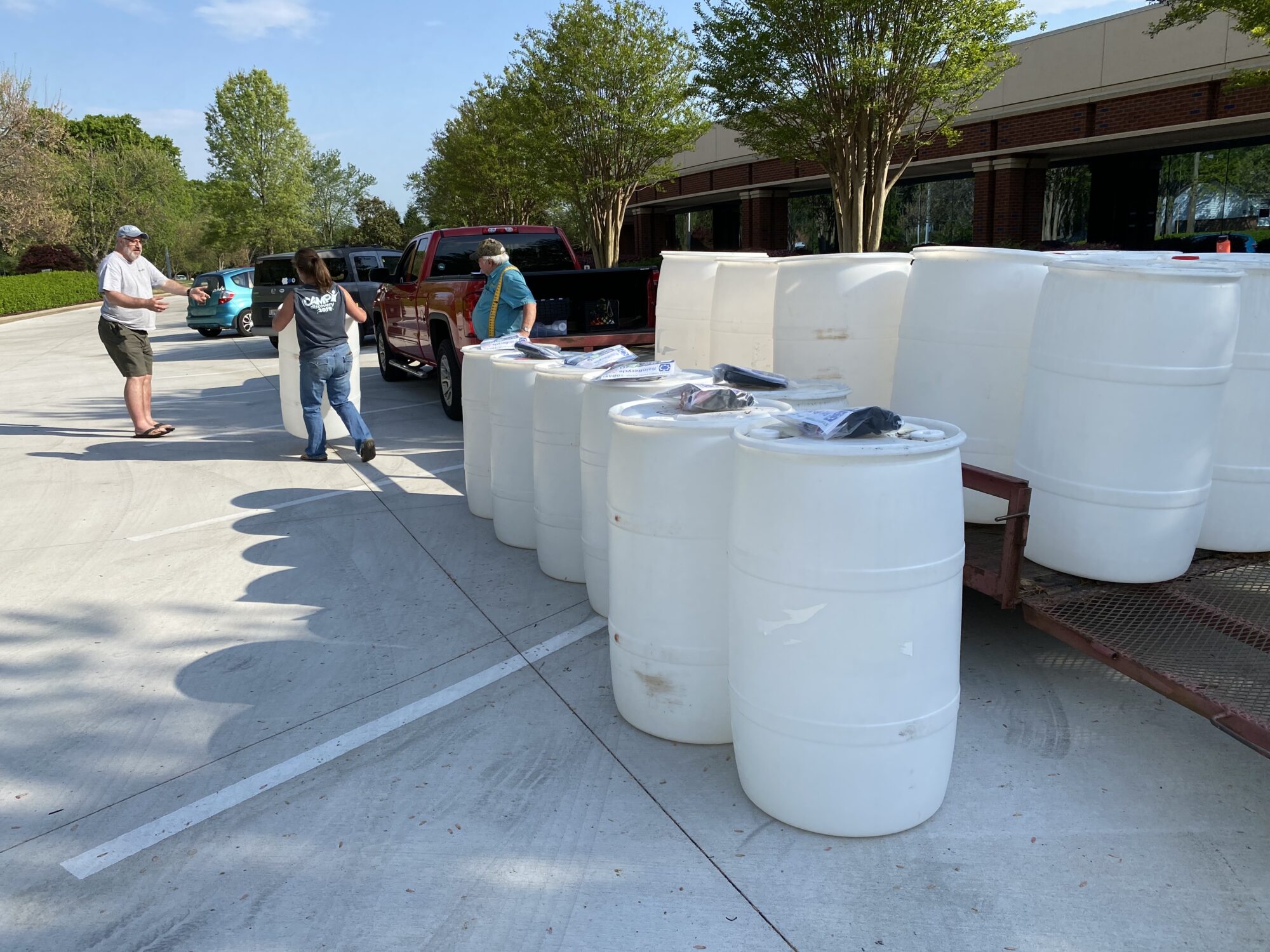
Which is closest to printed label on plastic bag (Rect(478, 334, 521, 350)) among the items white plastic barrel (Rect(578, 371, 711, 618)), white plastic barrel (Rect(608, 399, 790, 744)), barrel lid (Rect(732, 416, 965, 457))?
white plastic barrel (Rect(578, 371, 711, 618))

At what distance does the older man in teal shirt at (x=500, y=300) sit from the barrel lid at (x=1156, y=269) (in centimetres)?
488

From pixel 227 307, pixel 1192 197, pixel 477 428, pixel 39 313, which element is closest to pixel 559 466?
pixel 477 428

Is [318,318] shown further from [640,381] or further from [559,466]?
[640,381]

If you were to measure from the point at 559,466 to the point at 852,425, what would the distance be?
2.45 meters

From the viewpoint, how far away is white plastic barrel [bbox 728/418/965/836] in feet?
9.36

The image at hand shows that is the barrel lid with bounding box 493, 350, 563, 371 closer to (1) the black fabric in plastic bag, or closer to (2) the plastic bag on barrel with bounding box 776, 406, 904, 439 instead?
(1) the black fabric in plastic bag

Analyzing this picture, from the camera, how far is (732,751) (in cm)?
362

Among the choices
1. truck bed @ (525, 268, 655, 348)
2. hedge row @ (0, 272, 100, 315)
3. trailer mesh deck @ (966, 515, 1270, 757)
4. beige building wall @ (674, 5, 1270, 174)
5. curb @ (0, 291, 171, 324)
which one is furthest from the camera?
hedge row @ (0, 272, 100, 315)

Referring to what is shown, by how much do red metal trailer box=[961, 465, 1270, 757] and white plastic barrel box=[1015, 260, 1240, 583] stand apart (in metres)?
Answer: 0.13

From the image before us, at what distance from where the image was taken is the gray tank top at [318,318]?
26.3ft

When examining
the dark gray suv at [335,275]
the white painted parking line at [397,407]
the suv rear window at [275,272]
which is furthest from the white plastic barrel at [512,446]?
the suv rear window at [275,272]

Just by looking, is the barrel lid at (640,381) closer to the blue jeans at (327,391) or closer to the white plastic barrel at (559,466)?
the white plastic barrel at (559,466)

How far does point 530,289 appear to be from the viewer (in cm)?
962

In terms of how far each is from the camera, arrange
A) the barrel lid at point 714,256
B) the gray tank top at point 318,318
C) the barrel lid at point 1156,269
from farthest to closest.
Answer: the gray tank top at point 318,318 < the barrel lid at point 714,256 < the barrel lid at point 1156,269
